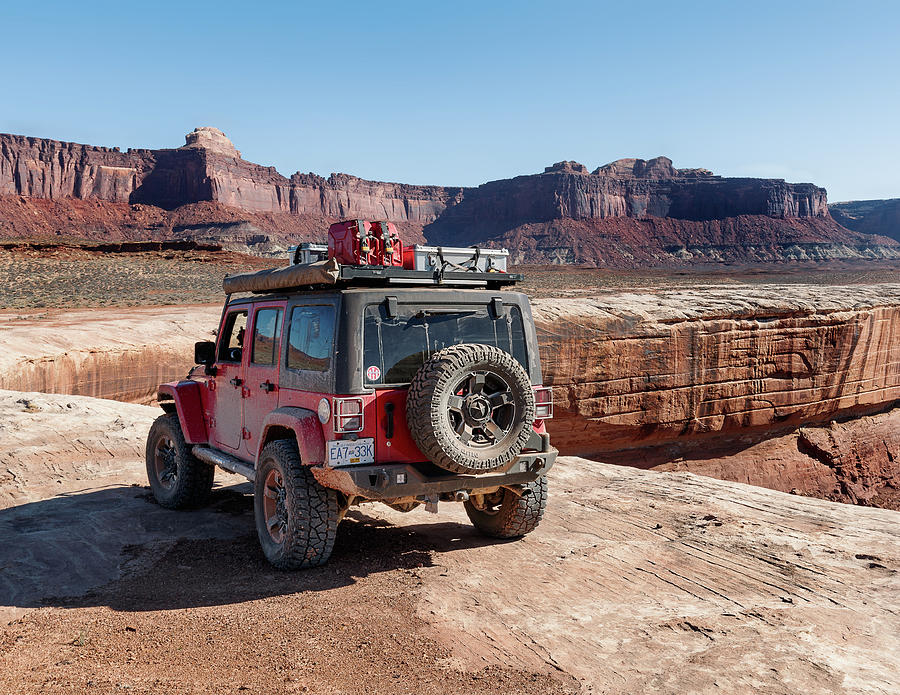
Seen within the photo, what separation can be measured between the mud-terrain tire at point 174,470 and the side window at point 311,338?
2.12 m

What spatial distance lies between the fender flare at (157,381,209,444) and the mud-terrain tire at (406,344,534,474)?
2872 mm

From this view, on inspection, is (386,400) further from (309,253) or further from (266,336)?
(309,253)

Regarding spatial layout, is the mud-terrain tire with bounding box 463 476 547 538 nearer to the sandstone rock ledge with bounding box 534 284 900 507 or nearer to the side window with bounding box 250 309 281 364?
the side window with bounding box 250 309 281 364

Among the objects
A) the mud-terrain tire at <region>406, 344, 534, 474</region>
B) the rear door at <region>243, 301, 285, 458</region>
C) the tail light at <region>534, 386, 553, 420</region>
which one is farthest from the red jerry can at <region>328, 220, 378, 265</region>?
the tail light at <region>534, 386, 553, 420</region>

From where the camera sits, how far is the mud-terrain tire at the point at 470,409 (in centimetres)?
481

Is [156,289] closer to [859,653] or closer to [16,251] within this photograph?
[16,251]

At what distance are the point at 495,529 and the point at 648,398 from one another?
1049 centimetres

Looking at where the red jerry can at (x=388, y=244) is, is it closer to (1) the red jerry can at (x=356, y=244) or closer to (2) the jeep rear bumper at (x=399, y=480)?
(1) the red jerry can at (x=356, y=244)

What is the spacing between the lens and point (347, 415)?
15.9ft

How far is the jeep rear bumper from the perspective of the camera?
15.9 ft

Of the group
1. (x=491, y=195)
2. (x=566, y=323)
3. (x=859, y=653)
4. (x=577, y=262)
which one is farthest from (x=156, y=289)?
(x=491, y=195)

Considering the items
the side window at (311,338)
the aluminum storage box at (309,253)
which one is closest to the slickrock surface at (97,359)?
the aluminum storage box at (309,253)

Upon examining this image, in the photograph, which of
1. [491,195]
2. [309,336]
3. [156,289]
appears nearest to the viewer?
[309,336]

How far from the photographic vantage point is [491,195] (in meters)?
169
